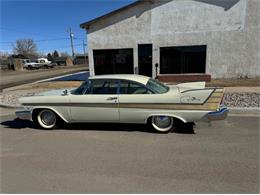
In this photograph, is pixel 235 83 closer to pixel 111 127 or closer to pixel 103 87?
pixel 111 127

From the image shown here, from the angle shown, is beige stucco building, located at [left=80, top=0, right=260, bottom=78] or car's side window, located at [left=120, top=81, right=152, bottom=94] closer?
car's side window, located at [left=120, top=81, right=152, bottom=94]

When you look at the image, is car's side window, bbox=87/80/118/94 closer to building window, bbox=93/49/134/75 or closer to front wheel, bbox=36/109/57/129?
front wheel, bbox=36/109/57/129

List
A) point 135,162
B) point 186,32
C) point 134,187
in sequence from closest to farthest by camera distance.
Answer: point 134,187
point 135,162
point 186,32

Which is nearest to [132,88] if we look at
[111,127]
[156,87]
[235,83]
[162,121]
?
[156,87]

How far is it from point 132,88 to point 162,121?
1.04 m

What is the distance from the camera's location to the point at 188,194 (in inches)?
105

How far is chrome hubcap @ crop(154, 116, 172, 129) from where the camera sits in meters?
4.82

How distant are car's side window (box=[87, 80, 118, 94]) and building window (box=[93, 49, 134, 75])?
8509 mm

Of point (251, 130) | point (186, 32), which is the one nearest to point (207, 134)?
point (251, 130)

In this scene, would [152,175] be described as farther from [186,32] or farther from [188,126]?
[186,32]

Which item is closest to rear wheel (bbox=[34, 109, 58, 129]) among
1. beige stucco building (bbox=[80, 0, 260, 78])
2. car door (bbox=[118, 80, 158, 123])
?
car door (bbox=[118, 80, 158, 123])

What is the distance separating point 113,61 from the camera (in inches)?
537

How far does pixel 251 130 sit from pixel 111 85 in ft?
11.3

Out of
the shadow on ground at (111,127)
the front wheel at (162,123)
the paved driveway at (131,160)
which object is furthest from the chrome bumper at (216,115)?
the front wheel at (162,123)
